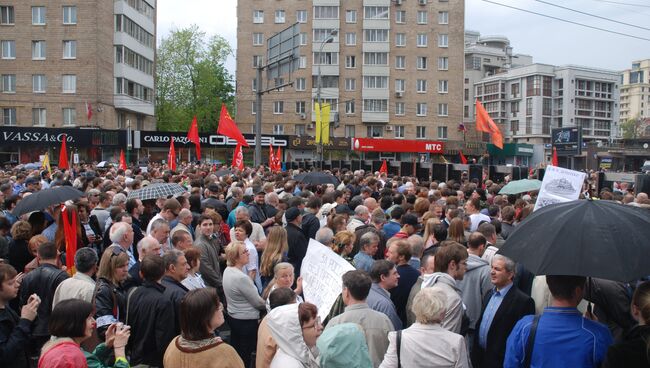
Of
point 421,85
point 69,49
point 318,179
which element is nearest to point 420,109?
point 421,85

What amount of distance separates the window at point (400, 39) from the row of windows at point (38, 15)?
1313 inches

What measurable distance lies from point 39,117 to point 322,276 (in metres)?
48.1

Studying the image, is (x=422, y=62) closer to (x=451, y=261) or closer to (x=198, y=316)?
(x=451, y=261)

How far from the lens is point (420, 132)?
66.4m

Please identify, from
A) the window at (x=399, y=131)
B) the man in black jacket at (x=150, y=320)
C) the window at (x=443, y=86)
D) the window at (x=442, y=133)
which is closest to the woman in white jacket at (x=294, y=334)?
the man in black jacket at (x=150, y=320)

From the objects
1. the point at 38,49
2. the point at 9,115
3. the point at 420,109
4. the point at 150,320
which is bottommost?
the point at 150,320

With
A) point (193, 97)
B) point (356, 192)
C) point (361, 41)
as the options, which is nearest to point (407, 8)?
point (361, 41)

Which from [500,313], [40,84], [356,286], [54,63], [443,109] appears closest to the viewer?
[356,286]

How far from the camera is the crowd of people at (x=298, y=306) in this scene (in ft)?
12.9

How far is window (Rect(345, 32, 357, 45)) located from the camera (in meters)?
65.6

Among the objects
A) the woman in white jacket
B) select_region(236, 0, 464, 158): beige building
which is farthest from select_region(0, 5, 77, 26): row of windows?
the woman in white jacket

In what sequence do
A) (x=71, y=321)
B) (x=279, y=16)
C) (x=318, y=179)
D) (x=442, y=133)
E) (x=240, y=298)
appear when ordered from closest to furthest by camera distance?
(x=71, y=321) < (x=240, y=298) < (x=318, y=179) < (x=279, y=16) < (x=442, y=133)

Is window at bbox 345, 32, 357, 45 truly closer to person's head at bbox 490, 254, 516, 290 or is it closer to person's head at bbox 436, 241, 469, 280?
person's head at bbox 436, 241, 469, 280

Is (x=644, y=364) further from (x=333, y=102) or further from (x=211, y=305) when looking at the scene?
(x=333, y=102)
